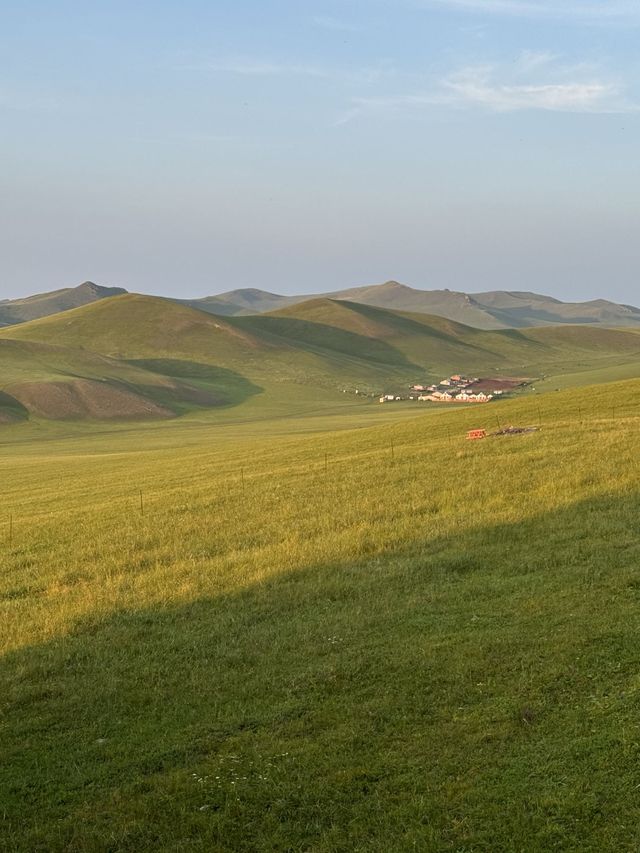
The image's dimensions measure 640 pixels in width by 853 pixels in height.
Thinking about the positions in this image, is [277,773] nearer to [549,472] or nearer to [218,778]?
[218,778]

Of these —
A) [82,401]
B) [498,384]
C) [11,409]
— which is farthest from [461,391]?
[11,409]

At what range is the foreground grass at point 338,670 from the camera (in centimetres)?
843

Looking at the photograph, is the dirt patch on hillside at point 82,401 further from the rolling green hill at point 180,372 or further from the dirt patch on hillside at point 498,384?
the dirt patch on hillside at point 498,384

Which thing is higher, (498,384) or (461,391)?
(498,384)

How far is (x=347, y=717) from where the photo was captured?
34.6ft

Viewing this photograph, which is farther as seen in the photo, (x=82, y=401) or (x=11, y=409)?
A: (x=82, y=401)

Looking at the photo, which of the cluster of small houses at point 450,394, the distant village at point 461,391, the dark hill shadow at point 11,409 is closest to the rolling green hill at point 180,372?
the dark hill shadow at point 11,409

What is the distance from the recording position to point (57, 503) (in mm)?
32938

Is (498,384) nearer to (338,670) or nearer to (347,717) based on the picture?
(338,670)

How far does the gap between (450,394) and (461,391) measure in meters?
3.54

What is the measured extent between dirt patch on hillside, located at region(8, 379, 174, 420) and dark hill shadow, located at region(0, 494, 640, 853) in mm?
95467

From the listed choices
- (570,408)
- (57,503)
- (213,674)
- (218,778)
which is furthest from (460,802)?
(570,408)

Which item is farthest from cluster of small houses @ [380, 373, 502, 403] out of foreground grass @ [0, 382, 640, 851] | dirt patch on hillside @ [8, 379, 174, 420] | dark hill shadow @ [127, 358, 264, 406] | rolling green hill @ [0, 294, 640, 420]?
foreground grass @ [0, 382, 640, 851]

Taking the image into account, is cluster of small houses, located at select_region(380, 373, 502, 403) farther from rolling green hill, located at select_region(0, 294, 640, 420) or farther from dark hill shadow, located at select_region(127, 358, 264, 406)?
dark hill shadow, located at select_region(127, 358, 264, 406)
